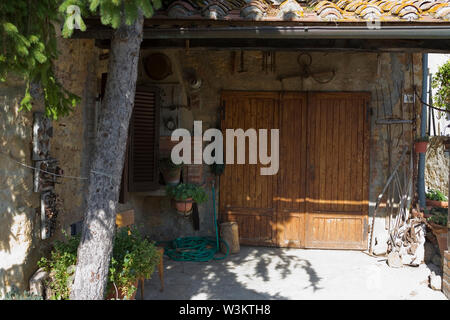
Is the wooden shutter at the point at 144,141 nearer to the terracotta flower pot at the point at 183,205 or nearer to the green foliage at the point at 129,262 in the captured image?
the terracotta flower pot at the point at 183,205

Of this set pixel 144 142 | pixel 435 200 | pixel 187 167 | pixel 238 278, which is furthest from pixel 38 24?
pixel 435 200

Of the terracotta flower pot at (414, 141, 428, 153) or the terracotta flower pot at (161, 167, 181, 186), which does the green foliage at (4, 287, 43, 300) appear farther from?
the terracotta flower pot at (414, 141, 428, 153)

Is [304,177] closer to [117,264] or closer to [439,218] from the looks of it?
[439,218]

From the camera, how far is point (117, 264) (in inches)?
138

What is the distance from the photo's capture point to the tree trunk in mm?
2992

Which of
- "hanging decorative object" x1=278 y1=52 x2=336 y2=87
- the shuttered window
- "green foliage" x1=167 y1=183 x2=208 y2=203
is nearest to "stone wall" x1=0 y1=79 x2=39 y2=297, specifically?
the shuttered window

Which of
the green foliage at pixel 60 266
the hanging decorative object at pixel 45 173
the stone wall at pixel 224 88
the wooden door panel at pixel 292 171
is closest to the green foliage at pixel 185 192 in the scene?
the stone wall at pixel 224 88

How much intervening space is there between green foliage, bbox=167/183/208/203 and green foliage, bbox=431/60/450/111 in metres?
6.37

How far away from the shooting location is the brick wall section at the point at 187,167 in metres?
6.01

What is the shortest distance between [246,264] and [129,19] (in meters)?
4.11

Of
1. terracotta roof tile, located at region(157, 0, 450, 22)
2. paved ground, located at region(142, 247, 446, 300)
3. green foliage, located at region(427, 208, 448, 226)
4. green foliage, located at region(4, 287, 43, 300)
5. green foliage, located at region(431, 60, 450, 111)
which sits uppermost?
green foliage, located at region(431, 60, 450, 111)

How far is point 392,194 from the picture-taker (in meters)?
6.25

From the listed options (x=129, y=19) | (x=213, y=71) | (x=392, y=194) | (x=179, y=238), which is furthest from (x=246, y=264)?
(x=129, y=19)

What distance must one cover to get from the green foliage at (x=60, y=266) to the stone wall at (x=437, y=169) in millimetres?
8291
